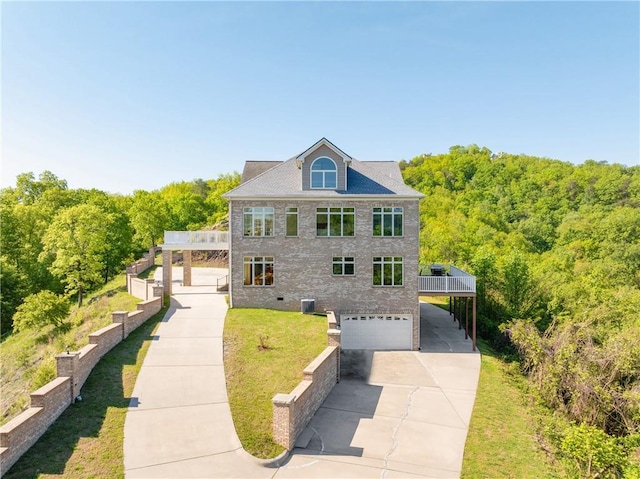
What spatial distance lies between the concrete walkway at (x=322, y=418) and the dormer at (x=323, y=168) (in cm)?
840

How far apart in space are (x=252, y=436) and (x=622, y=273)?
132 feet

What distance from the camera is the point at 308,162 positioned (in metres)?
20.4

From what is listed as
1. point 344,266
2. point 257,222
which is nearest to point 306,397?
point 344,266

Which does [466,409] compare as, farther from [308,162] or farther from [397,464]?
[308,162]

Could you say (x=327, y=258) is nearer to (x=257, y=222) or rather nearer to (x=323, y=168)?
(x=257, y=222)

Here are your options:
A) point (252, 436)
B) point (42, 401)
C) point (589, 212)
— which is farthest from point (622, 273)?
point (42, 401)

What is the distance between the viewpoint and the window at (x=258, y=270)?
20.6 m

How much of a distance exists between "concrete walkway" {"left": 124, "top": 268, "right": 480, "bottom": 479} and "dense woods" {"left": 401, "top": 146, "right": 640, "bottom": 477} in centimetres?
326

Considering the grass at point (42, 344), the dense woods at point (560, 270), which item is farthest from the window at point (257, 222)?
the dense woods at point (560, 270)

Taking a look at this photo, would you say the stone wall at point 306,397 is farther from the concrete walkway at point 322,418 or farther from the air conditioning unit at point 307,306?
the air conditioning unit at point 307,306

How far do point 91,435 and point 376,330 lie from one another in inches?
526

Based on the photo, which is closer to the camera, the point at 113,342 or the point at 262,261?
the point at 113,342

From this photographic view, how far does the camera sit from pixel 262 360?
14.6 m

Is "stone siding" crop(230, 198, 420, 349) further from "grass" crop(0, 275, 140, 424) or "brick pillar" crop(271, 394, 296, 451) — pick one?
"brick pillar" crop(271, 394, 296, 451)
